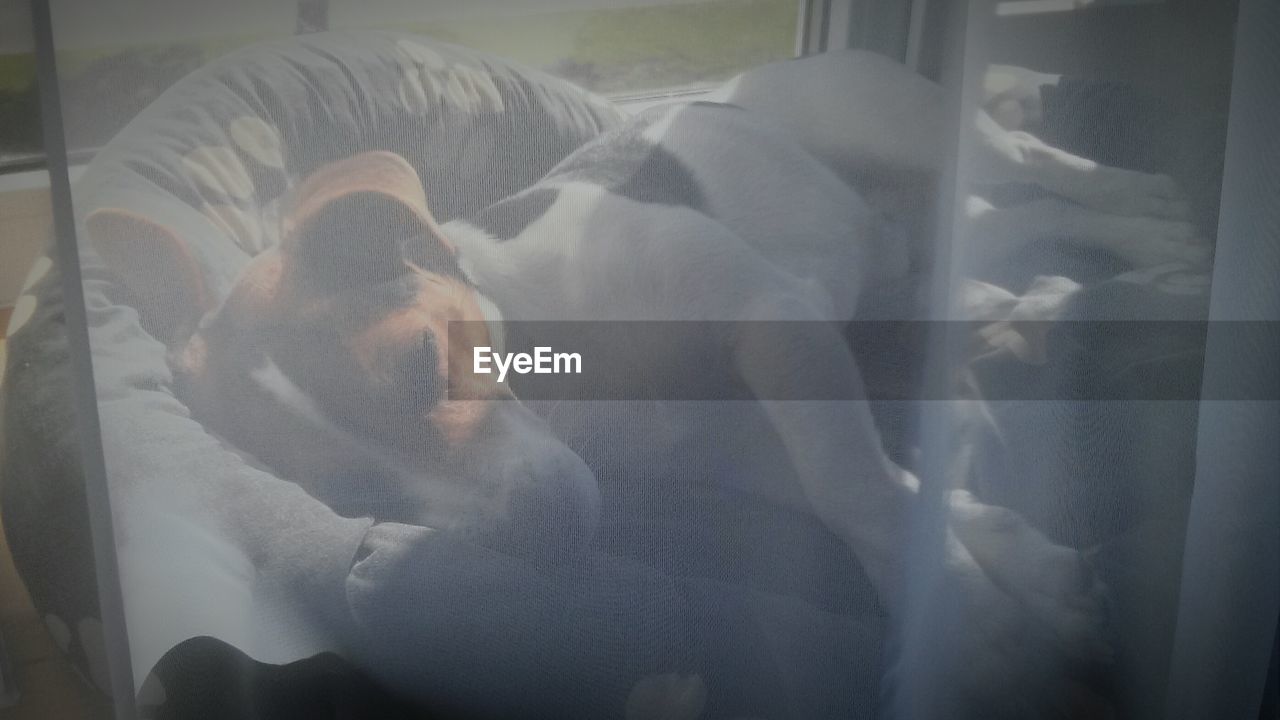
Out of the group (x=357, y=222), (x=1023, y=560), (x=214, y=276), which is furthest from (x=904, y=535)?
(x=214, y=276)

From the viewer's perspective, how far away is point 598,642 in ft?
2.78

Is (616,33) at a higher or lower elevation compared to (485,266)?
higher

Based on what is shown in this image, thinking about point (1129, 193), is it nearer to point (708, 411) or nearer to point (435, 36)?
point (708, 411)

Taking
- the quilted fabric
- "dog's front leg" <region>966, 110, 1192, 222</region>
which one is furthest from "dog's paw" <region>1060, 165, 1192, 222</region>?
the quilted fabric

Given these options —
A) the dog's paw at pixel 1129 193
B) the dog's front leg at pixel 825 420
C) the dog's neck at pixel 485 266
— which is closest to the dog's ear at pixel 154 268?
the dog's neck at pixel 485 266

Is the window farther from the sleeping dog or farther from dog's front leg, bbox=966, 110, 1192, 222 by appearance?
dog's front leg, bbox=966, 110, 1192, 222

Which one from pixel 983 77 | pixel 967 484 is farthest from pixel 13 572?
pixel 983 77

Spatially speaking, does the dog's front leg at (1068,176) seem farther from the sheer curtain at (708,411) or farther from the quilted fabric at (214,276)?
the quilted fabric at (214,276)

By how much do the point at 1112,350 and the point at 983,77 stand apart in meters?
0.31

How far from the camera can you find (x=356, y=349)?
2.65 feet

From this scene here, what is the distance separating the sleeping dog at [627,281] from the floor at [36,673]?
319 millimetres

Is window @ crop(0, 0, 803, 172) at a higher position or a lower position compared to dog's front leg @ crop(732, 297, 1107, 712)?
higher

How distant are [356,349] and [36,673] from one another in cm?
52

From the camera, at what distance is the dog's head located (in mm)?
791
